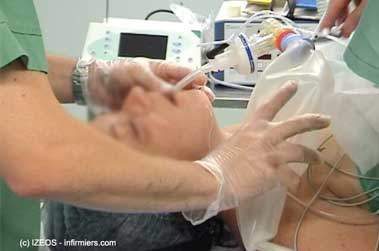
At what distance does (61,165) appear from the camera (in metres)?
0.70

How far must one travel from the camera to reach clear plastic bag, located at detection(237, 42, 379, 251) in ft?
3.27

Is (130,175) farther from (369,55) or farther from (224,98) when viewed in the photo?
(224,98)

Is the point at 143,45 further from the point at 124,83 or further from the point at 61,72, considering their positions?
the point at 124,83

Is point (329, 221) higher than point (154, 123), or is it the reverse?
point (154, 123)

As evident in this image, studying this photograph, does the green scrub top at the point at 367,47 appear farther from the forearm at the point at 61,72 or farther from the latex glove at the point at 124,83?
the forearm at the point at 61,72

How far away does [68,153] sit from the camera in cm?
68

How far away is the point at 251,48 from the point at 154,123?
1.79ft

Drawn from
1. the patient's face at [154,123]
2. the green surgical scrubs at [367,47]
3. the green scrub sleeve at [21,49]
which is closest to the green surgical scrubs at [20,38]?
the green scrub sleeve at [21,49]

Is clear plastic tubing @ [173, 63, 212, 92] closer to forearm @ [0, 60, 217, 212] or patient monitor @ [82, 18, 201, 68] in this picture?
forearm @ [0, 60, 217, 212]

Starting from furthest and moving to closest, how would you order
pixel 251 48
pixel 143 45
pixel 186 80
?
pixel 143 45 < pixel 251 48 < pixel 186 80

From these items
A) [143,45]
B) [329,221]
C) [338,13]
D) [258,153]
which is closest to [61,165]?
[258,153]

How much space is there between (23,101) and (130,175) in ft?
0.59

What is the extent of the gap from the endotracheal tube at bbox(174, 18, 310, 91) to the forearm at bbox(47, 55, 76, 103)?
1.06ft

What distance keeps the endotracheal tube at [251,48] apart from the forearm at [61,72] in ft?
1.06
